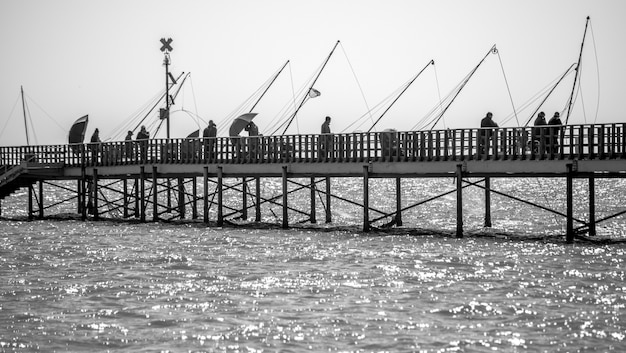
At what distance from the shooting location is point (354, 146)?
40062 mm

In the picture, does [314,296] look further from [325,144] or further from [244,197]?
[244,197]

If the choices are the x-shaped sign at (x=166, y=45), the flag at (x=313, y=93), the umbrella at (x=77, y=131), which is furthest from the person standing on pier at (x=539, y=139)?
the umbrella at (x=77, y=131)

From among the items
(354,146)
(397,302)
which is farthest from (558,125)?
(397,302)

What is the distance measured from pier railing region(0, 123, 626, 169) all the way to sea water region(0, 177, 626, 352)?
9.19 ft

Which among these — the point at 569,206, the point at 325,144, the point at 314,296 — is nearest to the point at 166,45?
the point at 325,144

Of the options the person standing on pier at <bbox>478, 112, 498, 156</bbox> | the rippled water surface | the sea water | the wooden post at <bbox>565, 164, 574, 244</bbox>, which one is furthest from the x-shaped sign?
the wooden post at <bbox>565, 164, 574, 244</bbox>

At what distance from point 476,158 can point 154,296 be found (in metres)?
15.0

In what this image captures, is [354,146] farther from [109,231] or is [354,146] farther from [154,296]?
[154,296]

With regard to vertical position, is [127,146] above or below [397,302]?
above

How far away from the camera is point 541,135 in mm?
35250

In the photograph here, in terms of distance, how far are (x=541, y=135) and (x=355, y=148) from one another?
7.24 metres

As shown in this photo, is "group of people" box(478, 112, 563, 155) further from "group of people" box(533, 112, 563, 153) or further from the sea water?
the sea water

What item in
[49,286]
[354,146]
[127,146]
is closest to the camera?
[49,286]

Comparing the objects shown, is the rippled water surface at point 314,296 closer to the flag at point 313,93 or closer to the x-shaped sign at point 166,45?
the flag at point 313,93
